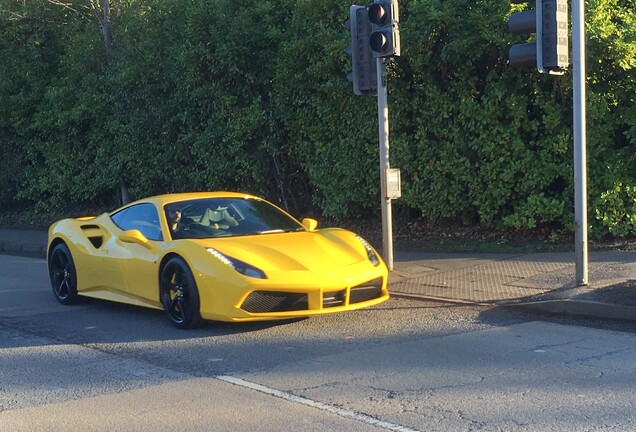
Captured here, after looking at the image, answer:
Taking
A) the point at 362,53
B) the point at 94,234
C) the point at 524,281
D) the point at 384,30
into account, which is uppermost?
the point at 384,30

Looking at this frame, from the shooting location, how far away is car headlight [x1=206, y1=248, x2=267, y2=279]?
7.57 m

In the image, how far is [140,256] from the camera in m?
8.70

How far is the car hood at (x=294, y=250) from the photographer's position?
779 centimetres

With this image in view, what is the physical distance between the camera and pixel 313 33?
1401cm

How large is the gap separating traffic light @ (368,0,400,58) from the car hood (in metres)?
2.77

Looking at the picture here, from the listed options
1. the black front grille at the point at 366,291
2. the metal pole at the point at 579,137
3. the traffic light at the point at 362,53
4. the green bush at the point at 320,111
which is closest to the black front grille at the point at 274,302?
the black front grille at the point at 366,291

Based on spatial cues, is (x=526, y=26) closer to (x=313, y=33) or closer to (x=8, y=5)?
(x=313, y=33)

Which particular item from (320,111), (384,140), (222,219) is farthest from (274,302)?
(320,111)

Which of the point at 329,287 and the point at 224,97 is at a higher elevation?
the point at 224,97

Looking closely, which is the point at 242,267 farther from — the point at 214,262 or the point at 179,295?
the point at 179,295

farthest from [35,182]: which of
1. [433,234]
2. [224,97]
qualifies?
[433,234]

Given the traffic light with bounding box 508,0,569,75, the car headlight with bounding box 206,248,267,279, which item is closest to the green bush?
the traffic light with bounding box 508,0,569,75

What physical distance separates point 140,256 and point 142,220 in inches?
24.4

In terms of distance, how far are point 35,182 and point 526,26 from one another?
17.1m
